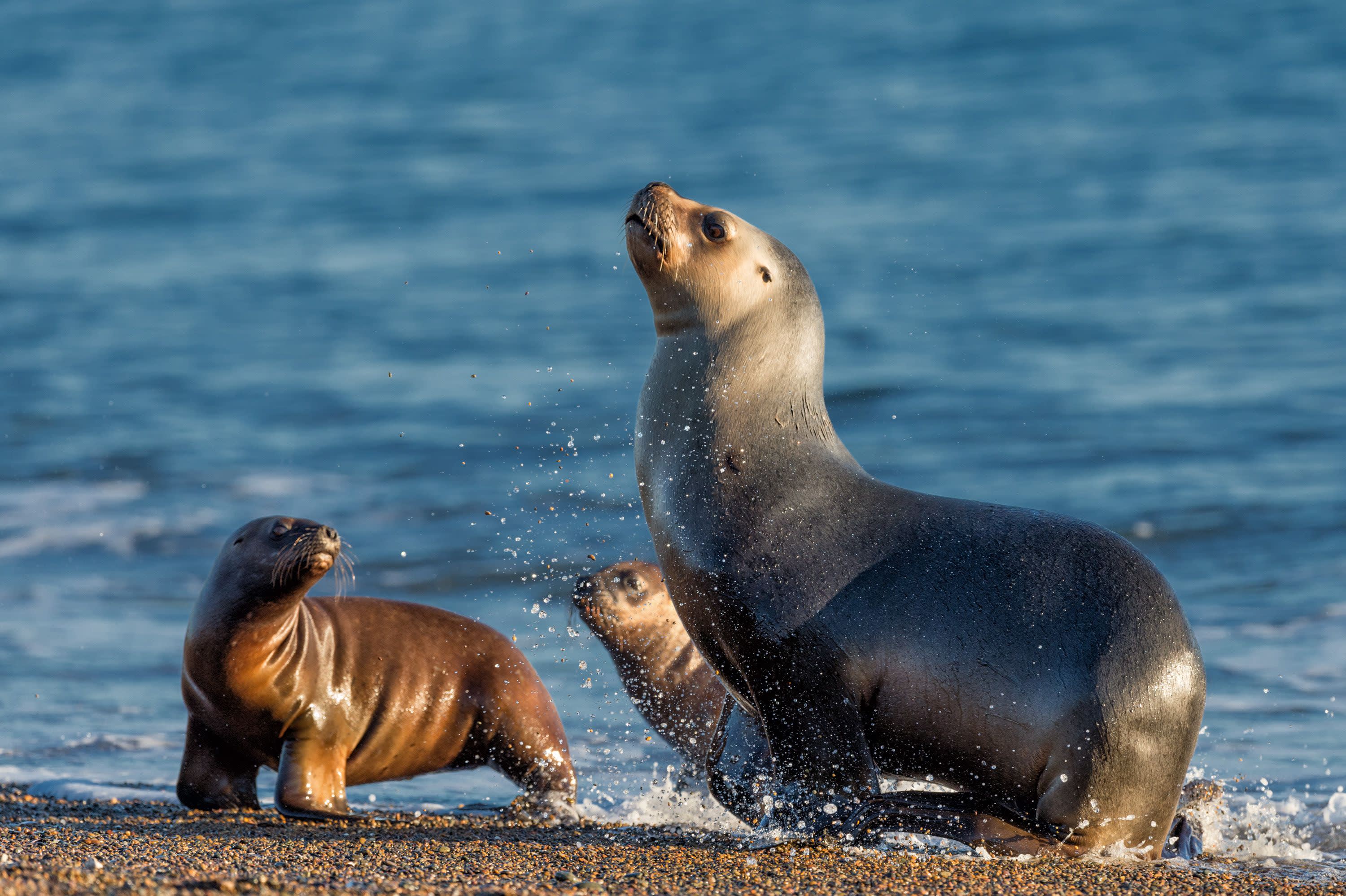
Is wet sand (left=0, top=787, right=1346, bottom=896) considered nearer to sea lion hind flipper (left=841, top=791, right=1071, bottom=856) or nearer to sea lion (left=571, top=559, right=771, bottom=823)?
sea lion hind flipper (left=841, top=791, right=1071, bottom=856)

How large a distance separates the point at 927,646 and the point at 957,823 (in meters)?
0.58

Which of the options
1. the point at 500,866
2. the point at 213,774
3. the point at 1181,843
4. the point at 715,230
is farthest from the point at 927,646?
the point at 213,774

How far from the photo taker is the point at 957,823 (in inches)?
203

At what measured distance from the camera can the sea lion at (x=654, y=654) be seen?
306 inches

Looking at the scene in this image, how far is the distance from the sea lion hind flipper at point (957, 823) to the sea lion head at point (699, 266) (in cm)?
175

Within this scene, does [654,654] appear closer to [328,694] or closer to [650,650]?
[650,650]

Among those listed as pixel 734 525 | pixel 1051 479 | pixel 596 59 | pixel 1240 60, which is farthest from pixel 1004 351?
pixel 596 59

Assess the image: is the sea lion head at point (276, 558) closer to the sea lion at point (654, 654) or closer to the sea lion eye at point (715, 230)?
the sea lion at point (654, 654)

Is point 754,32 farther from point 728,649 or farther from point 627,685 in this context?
point 728,649

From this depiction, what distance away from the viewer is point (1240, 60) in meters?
28.3

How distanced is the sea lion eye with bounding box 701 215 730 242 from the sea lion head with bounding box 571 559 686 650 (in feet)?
8.30

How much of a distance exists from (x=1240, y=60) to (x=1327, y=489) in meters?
18.6

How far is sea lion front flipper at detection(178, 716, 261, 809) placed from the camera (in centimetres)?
675

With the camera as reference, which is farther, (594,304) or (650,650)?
(594,304)
